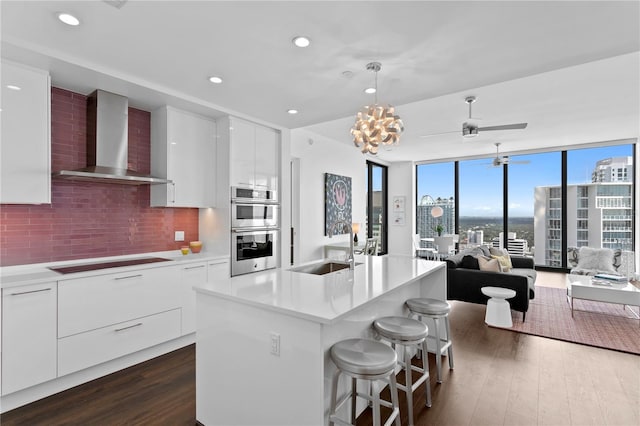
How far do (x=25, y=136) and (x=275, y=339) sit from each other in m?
2.58

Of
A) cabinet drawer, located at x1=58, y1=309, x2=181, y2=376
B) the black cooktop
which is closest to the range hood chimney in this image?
the black cooktop

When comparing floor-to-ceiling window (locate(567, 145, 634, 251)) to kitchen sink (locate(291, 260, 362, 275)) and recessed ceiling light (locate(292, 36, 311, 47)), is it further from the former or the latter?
recessed ceiling light (locate(292, 36, 311, 47))

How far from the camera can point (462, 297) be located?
4.45 m

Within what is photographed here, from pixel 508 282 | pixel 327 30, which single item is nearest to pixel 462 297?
pixel 508 282

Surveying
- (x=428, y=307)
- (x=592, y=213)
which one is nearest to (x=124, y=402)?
(x=428, y=307)

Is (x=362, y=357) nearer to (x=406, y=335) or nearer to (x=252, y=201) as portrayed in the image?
(x=406, y=335)

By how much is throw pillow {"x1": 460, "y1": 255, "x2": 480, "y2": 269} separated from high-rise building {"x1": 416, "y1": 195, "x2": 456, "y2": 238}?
4.48 m

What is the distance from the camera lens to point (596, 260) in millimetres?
5508

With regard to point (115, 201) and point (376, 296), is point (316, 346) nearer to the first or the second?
point (376, 296)

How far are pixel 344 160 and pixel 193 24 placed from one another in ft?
15.7

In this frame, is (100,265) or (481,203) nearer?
(100,265)

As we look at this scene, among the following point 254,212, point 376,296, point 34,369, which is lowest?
point 34,369

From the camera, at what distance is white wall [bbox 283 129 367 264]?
5.46 meters

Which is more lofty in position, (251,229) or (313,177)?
(313,177)
